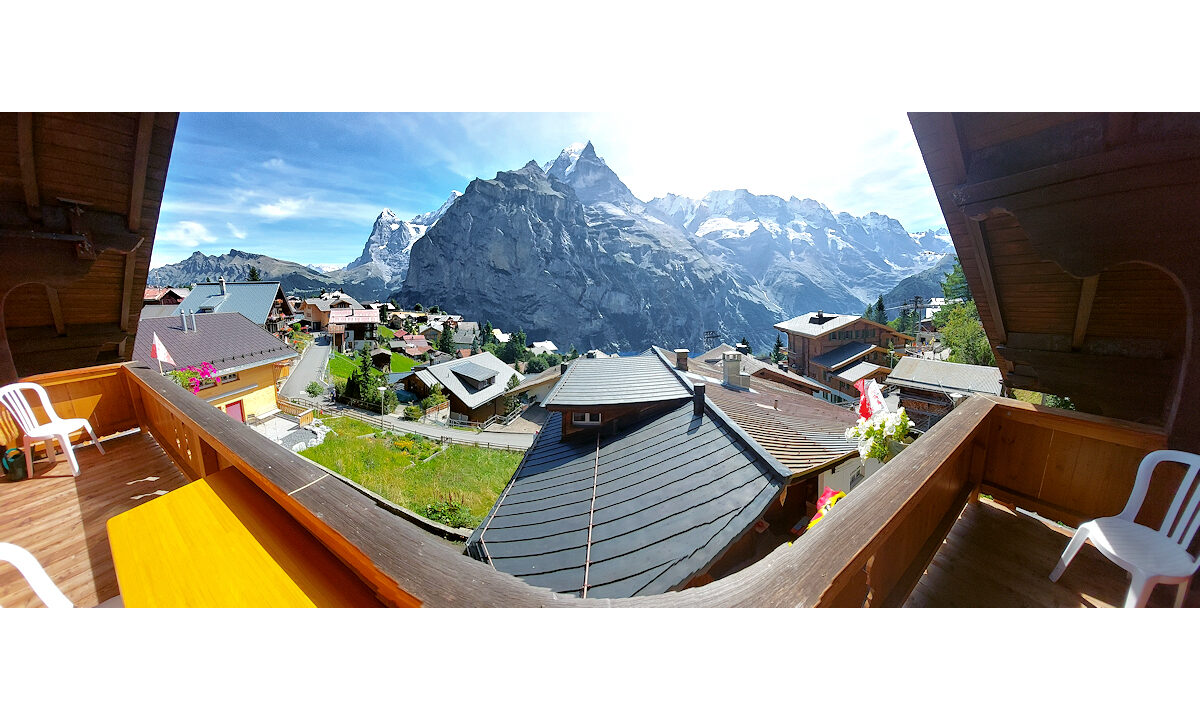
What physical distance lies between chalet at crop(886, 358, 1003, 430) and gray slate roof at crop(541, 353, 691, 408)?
11.5m

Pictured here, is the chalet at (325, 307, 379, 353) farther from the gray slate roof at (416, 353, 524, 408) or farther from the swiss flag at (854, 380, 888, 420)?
the swiss flag at (854, 380, 888, 420)

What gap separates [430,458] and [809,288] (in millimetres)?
122710

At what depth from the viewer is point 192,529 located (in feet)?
3.87

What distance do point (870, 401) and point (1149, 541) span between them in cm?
108

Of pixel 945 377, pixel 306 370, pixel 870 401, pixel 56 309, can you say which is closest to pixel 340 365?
pixel 306 370

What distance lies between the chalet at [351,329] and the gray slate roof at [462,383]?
1099cm

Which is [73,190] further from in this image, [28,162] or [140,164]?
[140,164]

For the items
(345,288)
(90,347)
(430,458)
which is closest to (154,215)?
(90,347)

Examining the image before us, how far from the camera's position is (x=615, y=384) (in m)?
5.35

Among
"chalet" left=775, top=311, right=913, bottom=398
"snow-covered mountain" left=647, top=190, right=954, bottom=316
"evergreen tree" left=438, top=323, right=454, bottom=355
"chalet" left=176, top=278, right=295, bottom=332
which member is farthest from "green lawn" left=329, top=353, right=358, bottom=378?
"snow-covered mountain" left=647, top=190, right=954, bottom=316

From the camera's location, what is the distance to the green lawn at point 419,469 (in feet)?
29.5

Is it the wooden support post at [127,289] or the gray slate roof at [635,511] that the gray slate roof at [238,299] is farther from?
the gray slate roof at [635,511]

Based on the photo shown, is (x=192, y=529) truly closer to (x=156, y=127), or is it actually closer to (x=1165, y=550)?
(x=156, y=127)

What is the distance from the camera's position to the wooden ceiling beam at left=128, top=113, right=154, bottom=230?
219cm
